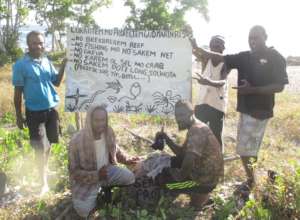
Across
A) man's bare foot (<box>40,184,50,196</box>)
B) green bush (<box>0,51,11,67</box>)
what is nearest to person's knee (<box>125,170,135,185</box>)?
man's bare foot (<box>40,184,50,196</box>)

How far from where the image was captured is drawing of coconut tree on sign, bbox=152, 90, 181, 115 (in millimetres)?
5809

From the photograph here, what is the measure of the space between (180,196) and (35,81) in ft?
6.25

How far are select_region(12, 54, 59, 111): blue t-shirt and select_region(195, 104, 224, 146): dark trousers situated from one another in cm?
166

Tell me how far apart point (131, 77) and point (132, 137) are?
5.12 ft

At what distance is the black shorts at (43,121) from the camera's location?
5277 millimetres

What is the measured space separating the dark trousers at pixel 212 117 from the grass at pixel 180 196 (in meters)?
0.59

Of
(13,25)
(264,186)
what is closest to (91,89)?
(264,186)

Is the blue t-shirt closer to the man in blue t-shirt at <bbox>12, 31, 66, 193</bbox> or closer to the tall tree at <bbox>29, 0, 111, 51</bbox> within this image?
the man in blue t-shirt at <bbox>12, 31, 66, 193</bbox>

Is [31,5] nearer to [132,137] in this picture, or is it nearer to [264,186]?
[132,137]

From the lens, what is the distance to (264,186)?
4.67 m

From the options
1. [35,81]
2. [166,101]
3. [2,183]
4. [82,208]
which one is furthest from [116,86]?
[82,208]

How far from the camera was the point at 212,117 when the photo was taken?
5.61m

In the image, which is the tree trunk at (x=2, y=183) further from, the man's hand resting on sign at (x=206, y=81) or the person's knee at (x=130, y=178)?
the man's hand resting on sign at (x=206, y=81)

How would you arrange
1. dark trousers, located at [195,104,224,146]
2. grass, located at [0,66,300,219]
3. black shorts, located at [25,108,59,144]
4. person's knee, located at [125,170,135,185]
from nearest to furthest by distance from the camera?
1. grass, located at [0,66,300,219]
2. person's knee, located at [125,170,135,185]
3. black shorts, located at [25,108,59,144]
4. dark trousers, located at [195,104,224,146]
